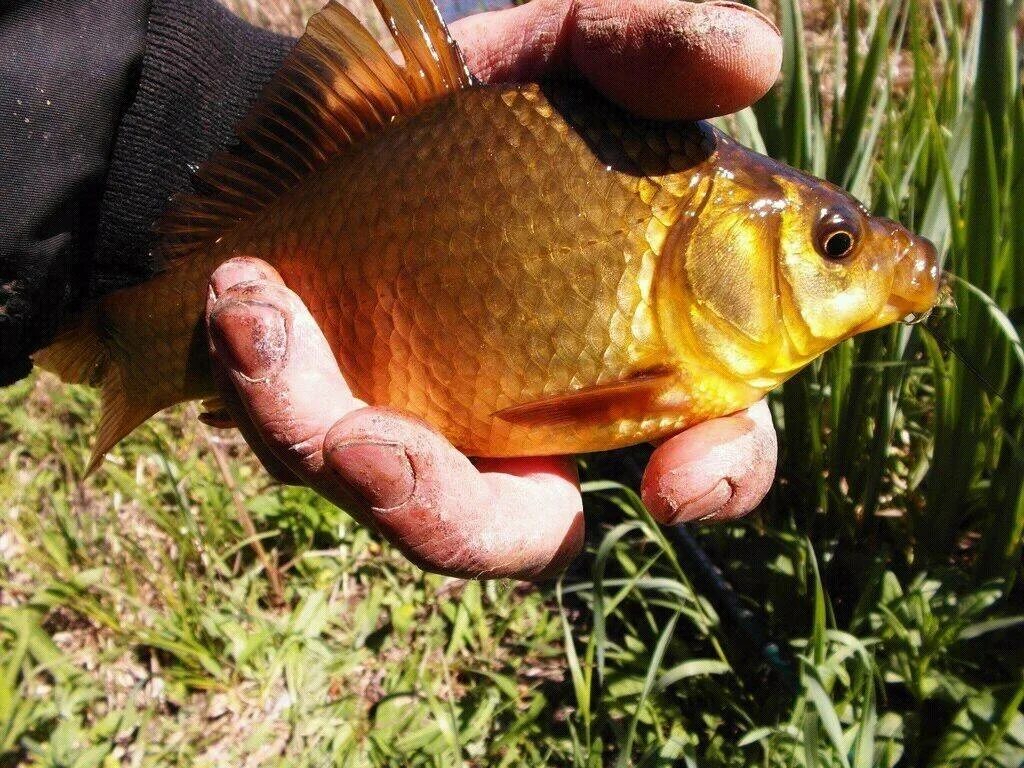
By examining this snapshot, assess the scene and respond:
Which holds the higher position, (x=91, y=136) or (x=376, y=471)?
(x=91, y=136)

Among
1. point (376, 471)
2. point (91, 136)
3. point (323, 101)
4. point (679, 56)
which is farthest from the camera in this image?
point (91, 136)

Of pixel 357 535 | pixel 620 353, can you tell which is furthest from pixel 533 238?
pixel 357 535

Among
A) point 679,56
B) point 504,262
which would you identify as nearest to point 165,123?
point 504,262

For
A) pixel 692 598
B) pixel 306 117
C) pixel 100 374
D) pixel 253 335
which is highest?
pixel 306 117

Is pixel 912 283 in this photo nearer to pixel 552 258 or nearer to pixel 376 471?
pixel 552 258

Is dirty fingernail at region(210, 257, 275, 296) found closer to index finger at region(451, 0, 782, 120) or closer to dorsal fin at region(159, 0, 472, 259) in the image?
dorsal fin at region(159, 0, 472, 259)

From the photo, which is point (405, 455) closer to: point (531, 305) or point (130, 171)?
point (531, 305)

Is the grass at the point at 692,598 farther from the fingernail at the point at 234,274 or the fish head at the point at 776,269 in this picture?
the fingernail at the point at 234,274

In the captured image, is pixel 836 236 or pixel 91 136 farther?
pixel 91 136
